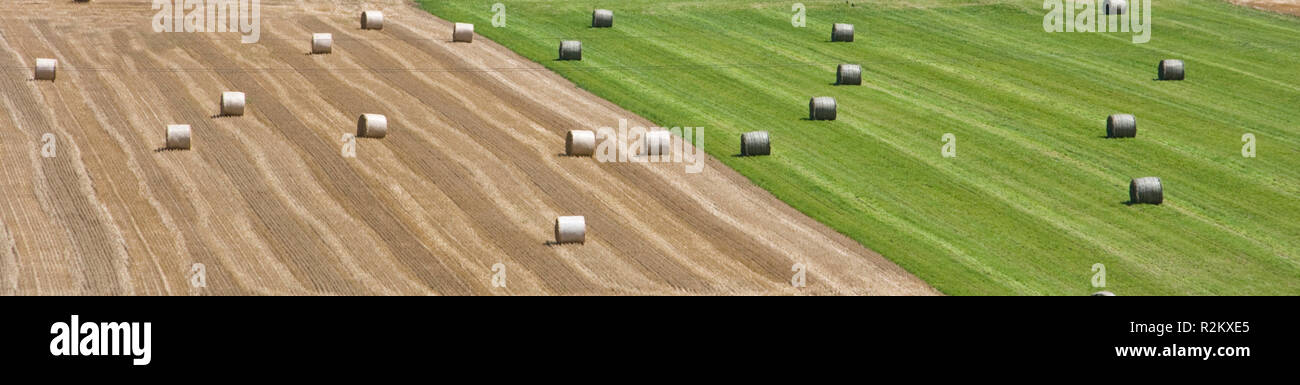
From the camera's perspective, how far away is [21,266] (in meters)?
28.3

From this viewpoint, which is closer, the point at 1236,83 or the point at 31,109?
the point at 31,109

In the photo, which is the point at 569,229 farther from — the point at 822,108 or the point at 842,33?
the point at 842,33

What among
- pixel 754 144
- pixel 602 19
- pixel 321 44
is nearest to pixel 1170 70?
pixel 754 144

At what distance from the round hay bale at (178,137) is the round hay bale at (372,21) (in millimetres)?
16927

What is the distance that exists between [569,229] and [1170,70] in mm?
25616

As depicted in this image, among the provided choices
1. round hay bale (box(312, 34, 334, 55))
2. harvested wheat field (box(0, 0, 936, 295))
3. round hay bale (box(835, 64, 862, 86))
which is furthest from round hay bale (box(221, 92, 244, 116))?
round hay bale (box(835, 64, 862, 86))

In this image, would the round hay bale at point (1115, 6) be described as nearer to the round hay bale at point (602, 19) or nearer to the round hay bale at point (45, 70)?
the round hay bale at point (602, 19)

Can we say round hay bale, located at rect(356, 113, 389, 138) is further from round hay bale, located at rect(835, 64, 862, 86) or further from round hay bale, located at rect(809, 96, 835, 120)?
round hay bale, located at rect(835, 64, 862, 86)

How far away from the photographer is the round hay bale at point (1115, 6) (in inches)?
2318

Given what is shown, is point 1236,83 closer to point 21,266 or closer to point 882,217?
point 882,217
